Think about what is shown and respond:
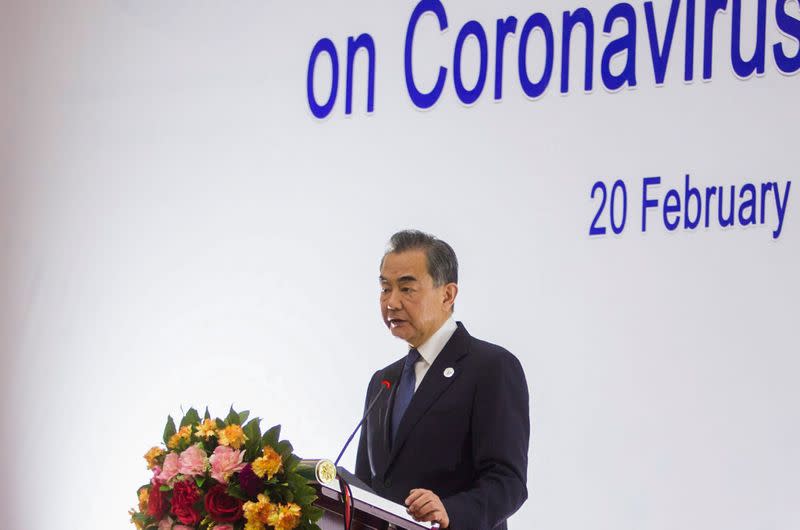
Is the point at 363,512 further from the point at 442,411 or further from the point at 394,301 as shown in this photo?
the point at 394,301

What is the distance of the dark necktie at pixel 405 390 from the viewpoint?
2865 mm

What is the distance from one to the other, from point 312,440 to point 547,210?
121 cm

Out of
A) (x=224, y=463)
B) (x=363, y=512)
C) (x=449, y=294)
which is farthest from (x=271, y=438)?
(x=449, y=294)

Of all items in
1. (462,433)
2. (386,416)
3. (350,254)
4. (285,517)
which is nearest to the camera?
(285,517)

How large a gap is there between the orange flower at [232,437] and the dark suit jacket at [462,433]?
0.58m

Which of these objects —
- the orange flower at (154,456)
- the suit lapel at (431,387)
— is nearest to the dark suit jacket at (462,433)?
the suit lapel at (431,387)

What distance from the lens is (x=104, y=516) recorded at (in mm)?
4941

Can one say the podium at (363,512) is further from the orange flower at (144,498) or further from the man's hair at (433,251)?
the man's hair at (433,251)

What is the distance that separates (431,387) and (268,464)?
26.4 inches

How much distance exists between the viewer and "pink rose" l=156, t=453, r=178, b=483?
2.26m

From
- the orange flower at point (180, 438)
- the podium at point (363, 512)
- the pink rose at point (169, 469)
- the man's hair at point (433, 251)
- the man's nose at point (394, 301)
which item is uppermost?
the man's hair at point (433, 251)

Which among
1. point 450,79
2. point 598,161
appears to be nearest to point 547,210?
point 598,161

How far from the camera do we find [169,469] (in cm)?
226

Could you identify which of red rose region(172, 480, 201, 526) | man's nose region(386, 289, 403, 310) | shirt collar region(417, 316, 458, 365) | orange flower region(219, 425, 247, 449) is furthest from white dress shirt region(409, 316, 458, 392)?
red rose region(172, 480, 201, 526)
